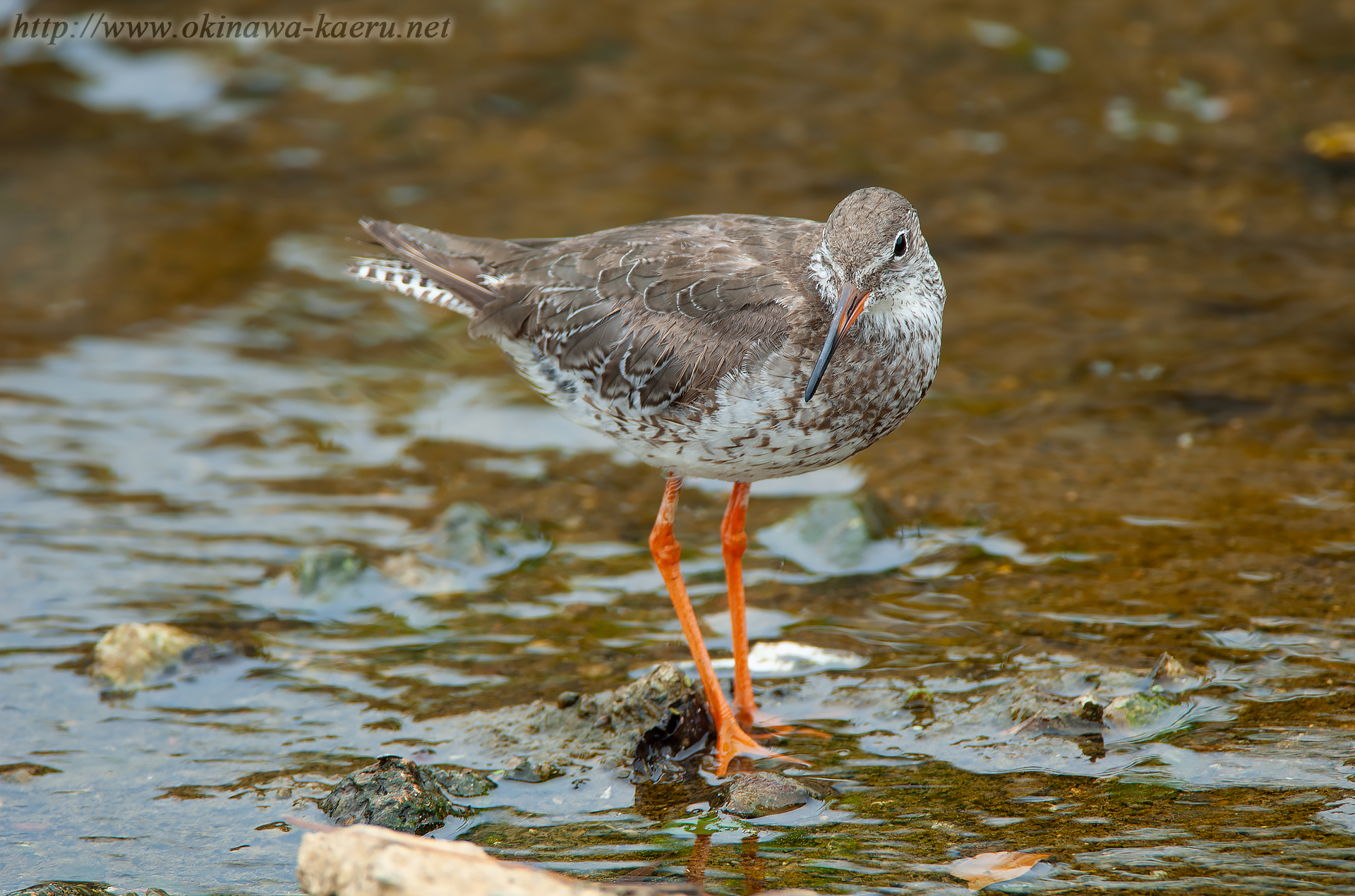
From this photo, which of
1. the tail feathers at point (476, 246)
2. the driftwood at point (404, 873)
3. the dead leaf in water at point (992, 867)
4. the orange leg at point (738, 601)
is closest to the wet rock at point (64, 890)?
the driftwood at point (404, 873)

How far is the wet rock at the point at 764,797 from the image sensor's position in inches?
232

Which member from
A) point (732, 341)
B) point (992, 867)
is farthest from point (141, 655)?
point (992, 867)

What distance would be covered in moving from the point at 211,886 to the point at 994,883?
3.35 meters

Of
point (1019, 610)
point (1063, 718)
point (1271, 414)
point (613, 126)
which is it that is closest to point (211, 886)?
point (1063, 718)

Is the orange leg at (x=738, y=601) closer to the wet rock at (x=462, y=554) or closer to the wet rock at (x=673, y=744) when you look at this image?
the wet rock at (x=673, y=744)

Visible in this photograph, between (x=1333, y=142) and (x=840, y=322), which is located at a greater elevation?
(x=1333, y=142)

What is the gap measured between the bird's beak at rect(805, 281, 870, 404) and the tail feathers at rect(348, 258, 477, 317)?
250 centimetres

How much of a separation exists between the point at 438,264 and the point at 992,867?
4.70 m

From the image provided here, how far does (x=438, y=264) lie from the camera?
7.72 metres

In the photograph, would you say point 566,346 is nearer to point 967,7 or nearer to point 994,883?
point 994,883

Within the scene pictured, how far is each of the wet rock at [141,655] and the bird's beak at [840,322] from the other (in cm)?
398

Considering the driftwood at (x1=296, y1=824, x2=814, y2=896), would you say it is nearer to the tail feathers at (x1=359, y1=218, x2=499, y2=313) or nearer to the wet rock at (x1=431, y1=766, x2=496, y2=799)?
the wet rock at (x1=431, y1=766, x2=496, y2=799)

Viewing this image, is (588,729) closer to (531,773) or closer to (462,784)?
(531,773)

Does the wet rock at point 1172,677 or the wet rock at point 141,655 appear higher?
the wet rock at point 1172,677
